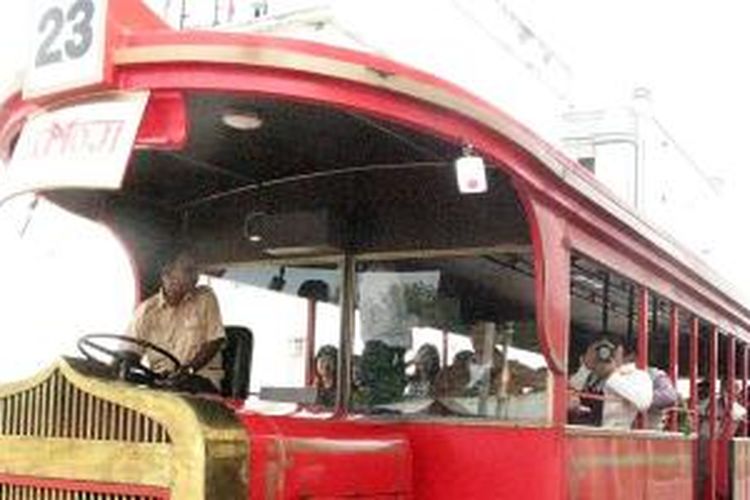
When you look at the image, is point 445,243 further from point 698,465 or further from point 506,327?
point 698,465

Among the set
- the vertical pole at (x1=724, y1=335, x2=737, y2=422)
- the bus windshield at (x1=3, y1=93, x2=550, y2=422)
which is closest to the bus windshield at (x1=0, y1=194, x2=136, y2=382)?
the bus windshield at (x1=3, y1=93, x2=550, y2=422)

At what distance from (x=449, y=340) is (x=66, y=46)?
1.99m

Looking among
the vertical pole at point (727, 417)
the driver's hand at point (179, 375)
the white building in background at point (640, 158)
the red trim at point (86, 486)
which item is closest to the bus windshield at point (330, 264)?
the driver's hand at point (179, 375)

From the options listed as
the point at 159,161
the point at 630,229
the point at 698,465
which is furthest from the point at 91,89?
the point at 698,465

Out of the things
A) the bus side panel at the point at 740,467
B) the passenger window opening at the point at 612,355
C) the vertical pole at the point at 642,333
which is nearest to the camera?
the passenger window opening at the point at 612,355

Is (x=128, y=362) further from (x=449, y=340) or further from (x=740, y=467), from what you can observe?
(x=740, y=467)

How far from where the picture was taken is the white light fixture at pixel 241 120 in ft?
14.9

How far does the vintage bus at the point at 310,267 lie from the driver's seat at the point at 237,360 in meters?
0.01

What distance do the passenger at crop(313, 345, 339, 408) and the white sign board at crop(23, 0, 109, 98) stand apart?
1783mm

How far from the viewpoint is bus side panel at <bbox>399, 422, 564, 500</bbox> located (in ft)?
15.0

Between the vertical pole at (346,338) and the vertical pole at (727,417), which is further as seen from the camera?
the vertical pole at (727,417)

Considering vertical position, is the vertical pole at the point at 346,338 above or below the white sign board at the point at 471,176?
below

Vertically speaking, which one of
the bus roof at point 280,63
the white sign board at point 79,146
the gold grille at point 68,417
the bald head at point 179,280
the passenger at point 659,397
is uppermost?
the bus roof at point 280,63

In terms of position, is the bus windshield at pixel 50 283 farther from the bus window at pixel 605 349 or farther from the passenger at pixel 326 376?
the bus window at pixel 605 349
